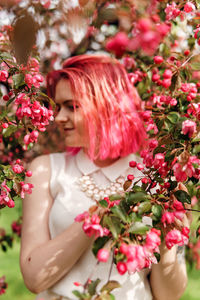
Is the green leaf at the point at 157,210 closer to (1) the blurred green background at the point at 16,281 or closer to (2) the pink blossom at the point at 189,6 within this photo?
(2) the pink blossom at the point at 189,6

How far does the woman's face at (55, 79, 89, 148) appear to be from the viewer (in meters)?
1.50

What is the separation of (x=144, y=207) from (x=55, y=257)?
0.53 metres

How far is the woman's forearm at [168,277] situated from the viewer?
1.35 meters

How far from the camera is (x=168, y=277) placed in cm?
139

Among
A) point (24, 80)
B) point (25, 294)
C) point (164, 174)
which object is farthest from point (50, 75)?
point (25, 294)

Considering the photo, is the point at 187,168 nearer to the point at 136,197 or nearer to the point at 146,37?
the point at 136,197

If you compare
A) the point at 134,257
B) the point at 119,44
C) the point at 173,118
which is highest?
the point at 119,44

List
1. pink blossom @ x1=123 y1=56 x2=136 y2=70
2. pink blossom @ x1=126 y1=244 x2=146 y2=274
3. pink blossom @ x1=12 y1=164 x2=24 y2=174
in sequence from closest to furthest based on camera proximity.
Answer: pink blossom @ x1=126 y1=244 x2=146 y2=274 → pink blossom @ x1=12 y1=164 x2=24 y2=174 → pink blossom @ x1=123 y1=56 x2=136 y2=70

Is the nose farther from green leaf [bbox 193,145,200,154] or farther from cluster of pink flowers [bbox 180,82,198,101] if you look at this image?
green leaf [bbox 193,145,200,154]

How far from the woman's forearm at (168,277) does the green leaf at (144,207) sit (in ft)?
1.40

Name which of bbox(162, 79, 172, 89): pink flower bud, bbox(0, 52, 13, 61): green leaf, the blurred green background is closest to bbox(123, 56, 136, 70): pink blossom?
bbox(162, 79, 172, 89): pink flower bud

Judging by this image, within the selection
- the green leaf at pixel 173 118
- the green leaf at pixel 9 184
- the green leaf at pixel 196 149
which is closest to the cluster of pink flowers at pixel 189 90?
the green leaf at pixel 173 118

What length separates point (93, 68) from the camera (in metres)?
1.55

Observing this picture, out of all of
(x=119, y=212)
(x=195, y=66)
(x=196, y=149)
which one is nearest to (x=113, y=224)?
(x=119, y=212)
